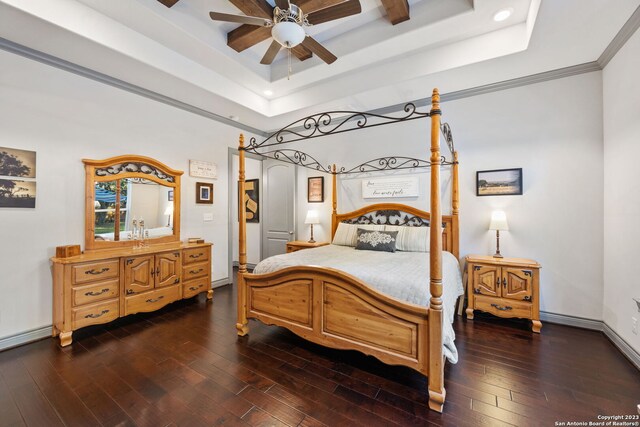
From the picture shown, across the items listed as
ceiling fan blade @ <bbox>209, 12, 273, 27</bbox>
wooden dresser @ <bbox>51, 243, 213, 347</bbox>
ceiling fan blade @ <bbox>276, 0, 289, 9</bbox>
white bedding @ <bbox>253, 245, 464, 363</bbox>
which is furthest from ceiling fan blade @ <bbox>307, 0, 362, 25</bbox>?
wooden dresser @ <bbox>51, 243, 213, 347</bbox>

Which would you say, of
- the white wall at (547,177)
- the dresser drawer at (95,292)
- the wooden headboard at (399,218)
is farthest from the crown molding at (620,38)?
the dresser drawer at (95,292)

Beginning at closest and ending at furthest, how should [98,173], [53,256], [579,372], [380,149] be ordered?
1. [579,372]
2. [53,256]
3. [98,173]
4. [380,149]

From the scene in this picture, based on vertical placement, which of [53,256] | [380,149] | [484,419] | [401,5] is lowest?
[484,419]

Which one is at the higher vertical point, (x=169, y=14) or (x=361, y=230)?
(x=169, y=14)

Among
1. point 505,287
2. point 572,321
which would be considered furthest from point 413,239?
point 572,321

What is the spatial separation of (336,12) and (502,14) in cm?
159

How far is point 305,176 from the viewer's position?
511 cm

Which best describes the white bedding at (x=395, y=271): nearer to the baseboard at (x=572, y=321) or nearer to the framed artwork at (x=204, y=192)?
the baseboard at (x=572, y=321)

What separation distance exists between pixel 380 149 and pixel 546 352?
323 centimetres

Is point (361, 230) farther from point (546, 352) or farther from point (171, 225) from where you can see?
point (171, 225)

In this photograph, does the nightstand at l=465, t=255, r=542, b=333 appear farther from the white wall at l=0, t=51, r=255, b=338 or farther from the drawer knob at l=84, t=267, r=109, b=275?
the white wall at l=0, t=51, r=255, b=338

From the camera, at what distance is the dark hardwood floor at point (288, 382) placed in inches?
68.1

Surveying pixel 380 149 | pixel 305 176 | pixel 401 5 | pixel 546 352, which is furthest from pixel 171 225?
pixel 546 352

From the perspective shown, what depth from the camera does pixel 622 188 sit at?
99.7 inches
